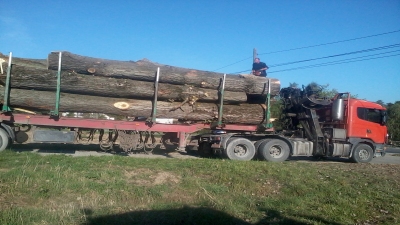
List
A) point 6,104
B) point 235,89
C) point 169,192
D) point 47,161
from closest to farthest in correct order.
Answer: point 169,192
point 47,161
point 6,104
point 235,89

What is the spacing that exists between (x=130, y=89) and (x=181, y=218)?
664cm

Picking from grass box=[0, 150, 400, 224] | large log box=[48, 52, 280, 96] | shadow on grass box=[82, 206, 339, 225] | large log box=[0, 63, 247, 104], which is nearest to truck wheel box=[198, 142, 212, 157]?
large log box=[0, 63, 247, 104]

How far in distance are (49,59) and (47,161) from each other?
11.7 ft

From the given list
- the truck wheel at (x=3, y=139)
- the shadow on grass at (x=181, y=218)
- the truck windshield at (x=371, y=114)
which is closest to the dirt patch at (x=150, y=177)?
the shadow on grass at (x=181, y=218)

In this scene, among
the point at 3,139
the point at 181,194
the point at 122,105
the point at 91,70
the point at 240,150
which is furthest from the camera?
the point at 240,150

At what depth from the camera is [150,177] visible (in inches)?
310

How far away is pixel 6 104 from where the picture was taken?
34.2ft

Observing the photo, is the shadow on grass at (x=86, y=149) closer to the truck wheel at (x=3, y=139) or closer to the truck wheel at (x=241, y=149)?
the truck wheel at (x=3, y=139)

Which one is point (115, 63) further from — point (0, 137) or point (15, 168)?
point (15, 168)

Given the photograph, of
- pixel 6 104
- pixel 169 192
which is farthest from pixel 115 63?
pixel 169 192

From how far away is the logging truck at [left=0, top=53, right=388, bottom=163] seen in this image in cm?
1098

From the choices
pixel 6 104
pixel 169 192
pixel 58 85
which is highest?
pixel 58 85

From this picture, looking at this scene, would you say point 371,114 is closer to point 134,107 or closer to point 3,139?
point 134,107

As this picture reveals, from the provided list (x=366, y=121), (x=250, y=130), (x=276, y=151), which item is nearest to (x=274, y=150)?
(x=276, y=151)
